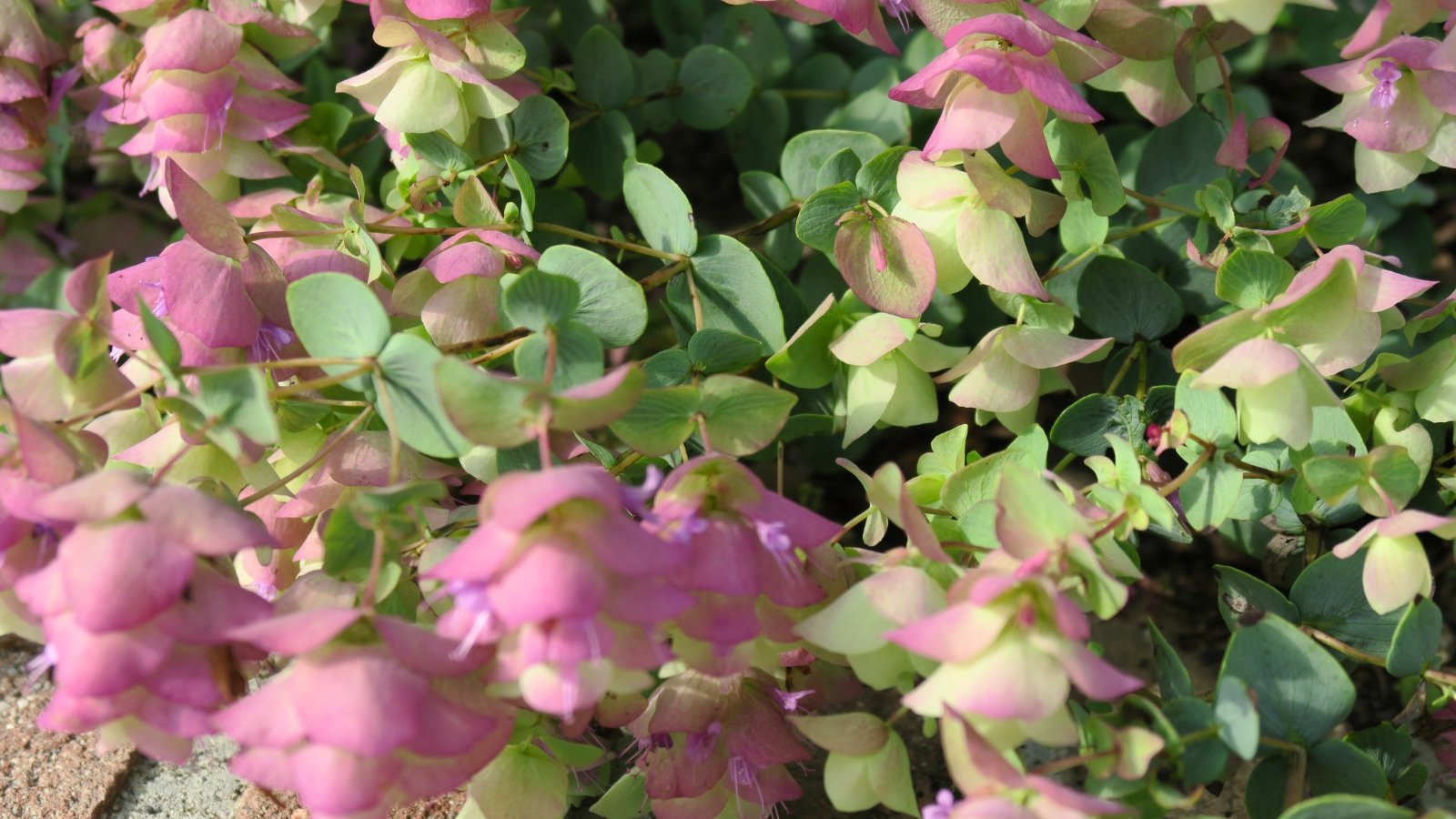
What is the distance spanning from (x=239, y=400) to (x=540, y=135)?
0.31 m

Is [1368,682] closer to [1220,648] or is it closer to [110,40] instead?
[1220,648]

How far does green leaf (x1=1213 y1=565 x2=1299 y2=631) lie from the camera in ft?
2.17

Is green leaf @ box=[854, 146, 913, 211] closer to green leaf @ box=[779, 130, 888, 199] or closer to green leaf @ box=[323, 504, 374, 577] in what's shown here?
green leaf @ box=[779, 130, 888, 199]

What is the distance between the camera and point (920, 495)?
671 mm

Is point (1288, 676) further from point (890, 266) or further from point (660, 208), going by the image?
point (660, 208)

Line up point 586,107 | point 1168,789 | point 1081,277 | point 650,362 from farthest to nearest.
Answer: point 586,107
point 1081,277
point 650,362
point 1168,789

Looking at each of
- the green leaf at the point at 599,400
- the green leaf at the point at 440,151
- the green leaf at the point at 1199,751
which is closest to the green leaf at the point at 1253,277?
the green leaf at the point at 1199,751

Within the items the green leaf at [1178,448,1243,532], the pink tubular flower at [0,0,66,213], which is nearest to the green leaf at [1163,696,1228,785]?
the green leaf at [1178,448,1243,532]

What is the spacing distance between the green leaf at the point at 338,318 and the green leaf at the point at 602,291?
0.36ft

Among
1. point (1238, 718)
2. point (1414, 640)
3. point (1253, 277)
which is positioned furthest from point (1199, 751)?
point (1253, 277)

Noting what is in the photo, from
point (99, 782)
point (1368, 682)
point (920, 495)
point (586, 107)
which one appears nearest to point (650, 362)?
point (920, 495)

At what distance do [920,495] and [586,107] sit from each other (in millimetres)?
387

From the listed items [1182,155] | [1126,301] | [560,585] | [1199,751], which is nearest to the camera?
[560,585]

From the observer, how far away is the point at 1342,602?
0.67 meters
